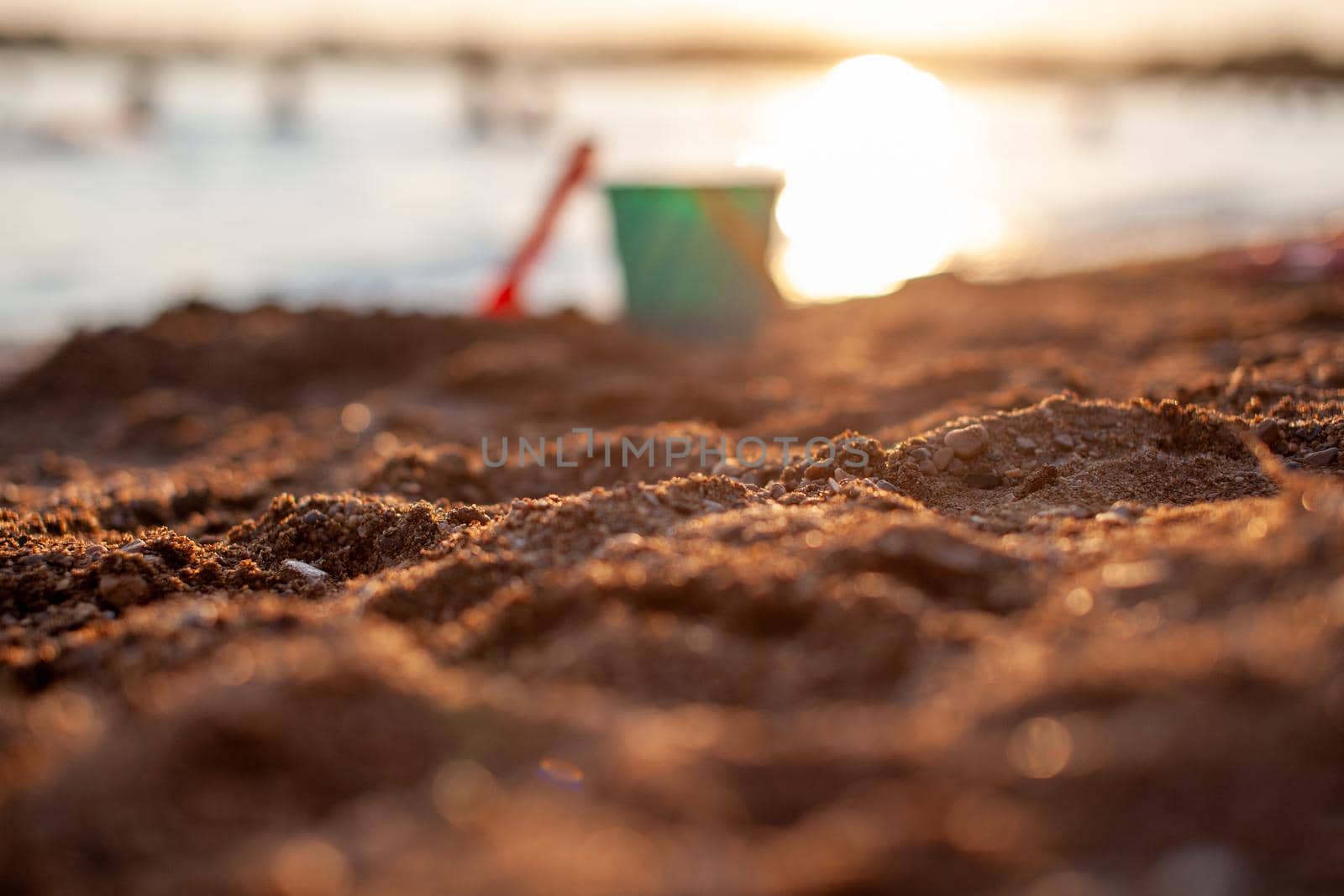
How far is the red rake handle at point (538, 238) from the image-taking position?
6.59 metres

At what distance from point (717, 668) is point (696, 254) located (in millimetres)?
5116

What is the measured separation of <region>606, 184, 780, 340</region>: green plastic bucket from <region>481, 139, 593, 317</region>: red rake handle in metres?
0.36

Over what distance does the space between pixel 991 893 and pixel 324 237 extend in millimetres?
10882

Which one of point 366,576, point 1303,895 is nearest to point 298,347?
point 366,576

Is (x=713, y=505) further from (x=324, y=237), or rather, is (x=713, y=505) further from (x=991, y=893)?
(x=324, y=237)

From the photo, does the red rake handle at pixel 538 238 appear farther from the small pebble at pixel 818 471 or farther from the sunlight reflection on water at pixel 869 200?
the small pebble at pixel 818 471

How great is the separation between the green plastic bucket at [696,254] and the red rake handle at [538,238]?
0.36m

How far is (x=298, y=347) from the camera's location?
5.94 meters

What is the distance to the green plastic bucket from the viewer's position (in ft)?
20.6

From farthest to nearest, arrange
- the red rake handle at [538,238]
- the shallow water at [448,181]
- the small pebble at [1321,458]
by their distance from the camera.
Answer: the shallow water at [448,181] < the red rake handle at [538,238] < the small pebble at [1321,458]

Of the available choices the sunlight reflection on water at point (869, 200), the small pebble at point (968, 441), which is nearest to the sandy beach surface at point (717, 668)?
the small pebble at point (968, 441)

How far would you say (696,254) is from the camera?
254 inches

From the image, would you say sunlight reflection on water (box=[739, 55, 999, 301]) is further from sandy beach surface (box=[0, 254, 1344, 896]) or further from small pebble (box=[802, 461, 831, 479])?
sandy beach surface (box=[0, 254, 1344, 896])

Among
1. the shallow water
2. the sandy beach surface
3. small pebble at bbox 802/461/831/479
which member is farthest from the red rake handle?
small pebble at bbox 802/461/831/479
